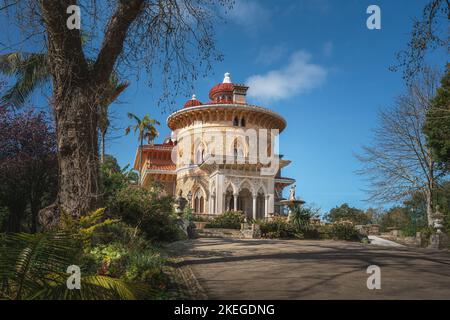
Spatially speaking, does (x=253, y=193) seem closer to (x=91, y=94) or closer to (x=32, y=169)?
(x=32, y=169)

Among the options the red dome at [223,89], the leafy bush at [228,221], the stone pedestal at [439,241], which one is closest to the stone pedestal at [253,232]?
the leafy bush at [228,221]

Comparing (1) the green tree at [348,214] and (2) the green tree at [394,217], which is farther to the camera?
(1) the green tree at [348,214]

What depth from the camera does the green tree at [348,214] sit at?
50.1 m

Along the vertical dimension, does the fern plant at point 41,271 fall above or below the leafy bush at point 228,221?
above

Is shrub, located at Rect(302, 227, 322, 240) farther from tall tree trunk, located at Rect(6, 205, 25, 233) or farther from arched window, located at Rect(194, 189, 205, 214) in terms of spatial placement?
arched window, located at Rect(194, 189, 205, 214)

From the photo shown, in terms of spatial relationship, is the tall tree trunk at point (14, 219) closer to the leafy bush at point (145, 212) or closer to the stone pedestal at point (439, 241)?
the leafy bush at point (145, 212)

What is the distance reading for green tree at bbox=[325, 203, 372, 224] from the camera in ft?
164

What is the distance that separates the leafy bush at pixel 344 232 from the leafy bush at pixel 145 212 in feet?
31.6

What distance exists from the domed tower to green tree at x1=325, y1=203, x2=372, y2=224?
13.3 metres

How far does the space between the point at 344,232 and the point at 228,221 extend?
7.76m

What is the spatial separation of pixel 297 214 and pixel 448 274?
43.9 ft

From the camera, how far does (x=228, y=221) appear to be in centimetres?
2542

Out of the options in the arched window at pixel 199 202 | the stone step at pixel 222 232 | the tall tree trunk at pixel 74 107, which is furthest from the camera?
the arched window at pixel 199 202
